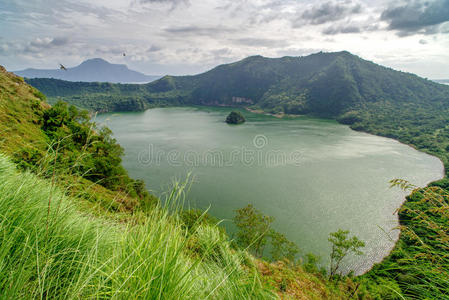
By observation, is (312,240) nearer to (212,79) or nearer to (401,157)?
(401,157)

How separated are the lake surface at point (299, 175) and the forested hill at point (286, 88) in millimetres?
46313

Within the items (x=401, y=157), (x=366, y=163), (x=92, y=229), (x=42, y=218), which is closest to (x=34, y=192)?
(x=42, y=218)

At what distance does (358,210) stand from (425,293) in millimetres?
22655

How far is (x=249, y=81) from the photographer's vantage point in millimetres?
135250

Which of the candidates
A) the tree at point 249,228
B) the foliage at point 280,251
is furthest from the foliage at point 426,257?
the foliage at point 280,251

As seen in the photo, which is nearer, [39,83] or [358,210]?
[358,210]

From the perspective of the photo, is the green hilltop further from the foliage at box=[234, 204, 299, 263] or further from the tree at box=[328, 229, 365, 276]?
the foliage at box=[234, 204, 299, 263]

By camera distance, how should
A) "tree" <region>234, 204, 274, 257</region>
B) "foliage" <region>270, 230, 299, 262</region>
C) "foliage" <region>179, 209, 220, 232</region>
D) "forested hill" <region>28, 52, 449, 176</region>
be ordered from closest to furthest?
"foliage" <region>179, 209, 220, 232</region>, "foliage" <region>270, 230, 299, 262</region>, "tree" <region>234, 204, 274, 257</region>, "forested hill" <region>28, 52, 449, 176</region>

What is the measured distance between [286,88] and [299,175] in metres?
101

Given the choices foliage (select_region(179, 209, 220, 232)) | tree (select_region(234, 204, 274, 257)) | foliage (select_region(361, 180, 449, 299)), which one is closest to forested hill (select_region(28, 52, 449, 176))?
tree (select_region(234, 204, 274, 257))

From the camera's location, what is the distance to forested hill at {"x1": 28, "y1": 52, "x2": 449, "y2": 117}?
85.6 m

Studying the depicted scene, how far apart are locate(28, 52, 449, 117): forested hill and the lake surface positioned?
152 feet

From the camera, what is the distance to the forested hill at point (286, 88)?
3369 inches

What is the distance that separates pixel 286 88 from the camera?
383ft
